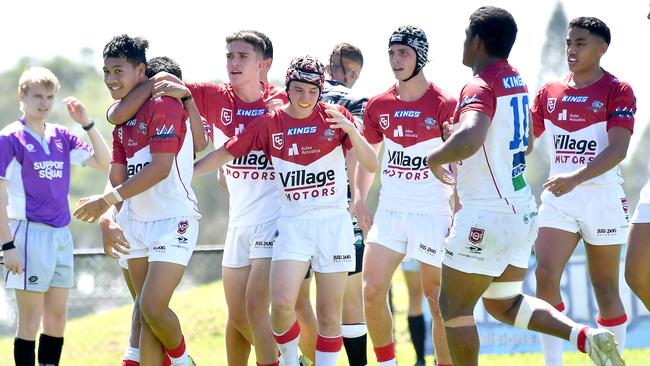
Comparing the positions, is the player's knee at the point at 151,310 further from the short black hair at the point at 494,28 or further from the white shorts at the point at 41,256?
the short black hair at the point at 494,28

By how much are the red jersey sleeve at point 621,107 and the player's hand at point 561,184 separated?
0.69 m

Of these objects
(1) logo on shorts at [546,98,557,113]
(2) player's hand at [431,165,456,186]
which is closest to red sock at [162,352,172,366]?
(2) player's hand at [431,165,456,186]

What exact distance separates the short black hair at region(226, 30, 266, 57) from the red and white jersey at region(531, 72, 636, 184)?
2106 mm

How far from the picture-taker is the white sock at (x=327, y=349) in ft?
24.7

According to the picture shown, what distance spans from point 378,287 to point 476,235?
1327 mm

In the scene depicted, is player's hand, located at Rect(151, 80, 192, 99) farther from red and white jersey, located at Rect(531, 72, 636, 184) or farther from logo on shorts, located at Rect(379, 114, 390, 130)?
red and white jersey, located at Rect(531, 72, 636, 184)

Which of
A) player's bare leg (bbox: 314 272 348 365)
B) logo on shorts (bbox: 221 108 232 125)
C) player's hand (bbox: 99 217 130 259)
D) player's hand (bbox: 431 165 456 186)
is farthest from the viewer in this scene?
logo on shorts (bbox: 221 108 232 125)

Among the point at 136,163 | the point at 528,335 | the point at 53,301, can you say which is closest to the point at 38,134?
the point at 53,301

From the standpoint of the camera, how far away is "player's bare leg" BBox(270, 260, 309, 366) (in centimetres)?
731

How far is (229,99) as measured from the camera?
8.06m

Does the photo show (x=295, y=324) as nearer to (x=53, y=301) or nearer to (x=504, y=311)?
(x=504, y=311)

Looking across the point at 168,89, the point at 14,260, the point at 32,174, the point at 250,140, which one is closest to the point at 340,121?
the point at 250,140

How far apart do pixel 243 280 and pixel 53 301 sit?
194 centimetres

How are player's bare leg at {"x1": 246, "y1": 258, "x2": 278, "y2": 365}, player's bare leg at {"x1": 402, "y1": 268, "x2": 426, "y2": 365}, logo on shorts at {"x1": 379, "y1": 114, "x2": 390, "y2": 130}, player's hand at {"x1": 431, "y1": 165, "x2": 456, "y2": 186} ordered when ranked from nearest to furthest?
1. player's hand at {"x1": 431, "y1": 165, "x2": 456, "y2": 186}
2. player's bare leg at {"x1": 246, "y1": 258, "x2": 278, "y2": 365}
3. logo on shorts at {"x1": 379, "y1": 114, "x2": 390, "y2": 130}
4. player's bare leg at {"x1": 402, "y1": 268, "x2": 426, "y2": 365}
